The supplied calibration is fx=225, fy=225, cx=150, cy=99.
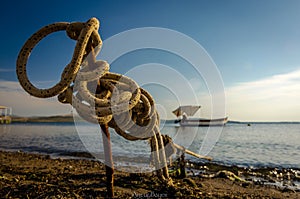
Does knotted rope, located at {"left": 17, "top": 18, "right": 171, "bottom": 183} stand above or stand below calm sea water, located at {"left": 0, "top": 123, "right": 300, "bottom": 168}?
above

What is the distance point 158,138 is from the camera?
509 centimetres

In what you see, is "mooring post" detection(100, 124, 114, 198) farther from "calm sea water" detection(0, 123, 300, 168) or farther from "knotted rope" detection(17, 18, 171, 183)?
"calm sea water" detection(0, 123, 300, 168)

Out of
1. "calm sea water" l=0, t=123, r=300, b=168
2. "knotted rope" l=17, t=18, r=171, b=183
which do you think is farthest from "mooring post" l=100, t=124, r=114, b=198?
"calm sea water" l=0, t=123, r=300, b=168

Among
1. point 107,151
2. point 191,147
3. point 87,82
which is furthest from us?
point 191,147

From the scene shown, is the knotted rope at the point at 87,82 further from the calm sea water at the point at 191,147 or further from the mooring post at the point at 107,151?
the calm sea water at the point at 191,147

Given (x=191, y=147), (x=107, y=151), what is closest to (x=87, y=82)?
(x=107, y=151)

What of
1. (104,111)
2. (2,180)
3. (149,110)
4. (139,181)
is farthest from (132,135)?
(2,180)

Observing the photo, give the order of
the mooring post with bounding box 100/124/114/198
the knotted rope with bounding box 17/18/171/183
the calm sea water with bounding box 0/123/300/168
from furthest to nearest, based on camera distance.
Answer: the calm sea water with bounding box 0/123/300/168, the mooring post with bounding box 100/124/114/198, the knotted rope with bounding box 17/18/171/183

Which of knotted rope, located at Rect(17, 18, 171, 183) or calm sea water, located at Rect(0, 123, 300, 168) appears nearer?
knotted rope, located at Rect(17, 18, 171, 183)

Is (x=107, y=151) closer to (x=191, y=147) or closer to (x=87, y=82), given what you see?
(x=87, y=82)

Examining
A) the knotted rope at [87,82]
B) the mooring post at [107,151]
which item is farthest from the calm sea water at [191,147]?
the knotted rope at [87,82]

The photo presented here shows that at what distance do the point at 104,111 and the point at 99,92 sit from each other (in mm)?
419

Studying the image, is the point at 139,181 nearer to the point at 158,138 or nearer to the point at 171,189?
the point at 171,189

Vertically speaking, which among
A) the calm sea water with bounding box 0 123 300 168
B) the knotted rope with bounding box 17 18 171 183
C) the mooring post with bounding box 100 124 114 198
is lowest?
the calm sea water with bounding box 0 123 300 168
